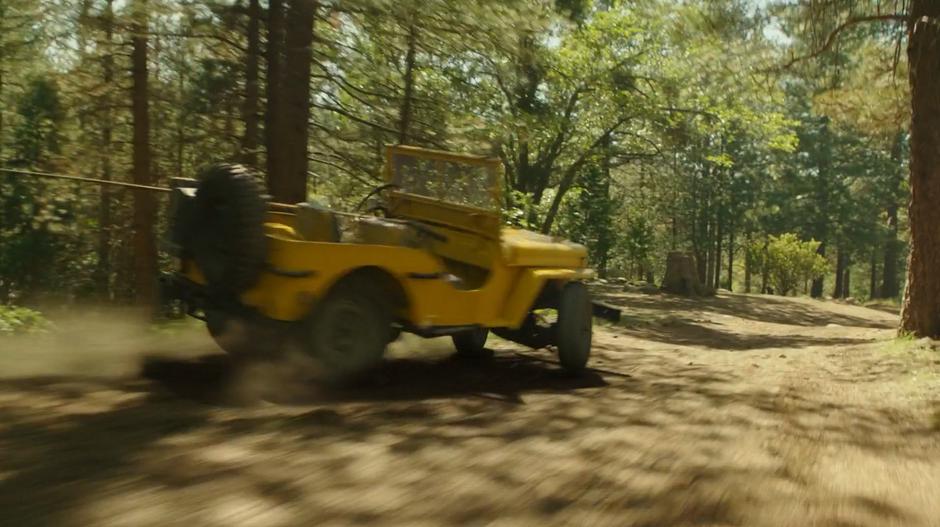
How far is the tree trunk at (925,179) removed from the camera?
9984mm

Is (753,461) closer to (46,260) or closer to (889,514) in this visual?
(889,514)

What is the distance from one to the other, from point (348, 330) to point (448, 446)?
7.14 ft

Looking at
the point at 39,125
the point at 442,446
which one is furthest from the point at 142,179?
the point at 442,446

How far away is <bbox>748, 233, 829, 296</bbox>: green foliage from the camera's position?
119 feet

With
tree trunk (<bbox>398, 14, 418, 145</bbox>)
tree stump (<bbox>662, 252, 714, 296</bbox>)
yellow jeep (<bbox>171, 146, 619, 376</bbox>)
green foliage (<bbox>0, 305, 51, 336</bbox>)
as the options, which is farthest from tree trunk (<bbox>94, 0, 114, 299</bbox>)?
tree stump (<bbox>662, 252, 714, 296</bbox>)

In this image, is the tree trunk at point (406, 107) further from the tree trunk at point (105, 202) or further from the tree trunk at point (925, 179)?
the tree trunk at point (925, 179)

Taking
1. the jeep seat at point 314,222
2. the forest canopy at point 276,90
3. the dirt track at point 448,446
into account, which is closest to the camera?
the dirt track at point 448,446

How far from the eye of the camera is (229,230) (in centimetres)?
568

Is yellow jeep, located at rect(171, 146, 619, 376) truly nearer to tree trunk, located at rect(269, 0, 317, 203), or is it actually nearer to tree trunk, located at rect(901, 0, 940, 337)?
tree trunk, located at rect(269, 0, 317, 203)

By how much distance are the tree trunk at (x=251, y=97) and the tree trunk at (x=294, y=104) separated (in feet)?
4.46

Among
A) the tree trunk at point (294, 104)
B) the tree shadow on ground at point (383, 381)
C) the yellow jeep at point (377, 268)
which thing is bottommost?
the tree shadow on ground at point (383, 381)

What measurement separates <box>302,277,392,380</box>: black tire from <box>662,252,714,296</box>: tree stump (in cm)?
2157

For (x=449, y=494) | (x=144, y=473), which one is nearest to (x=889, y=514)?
(x=449, y=494)

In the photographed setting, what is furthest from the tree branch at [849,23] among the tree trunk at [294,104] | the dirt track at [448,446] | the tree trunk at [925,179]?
the tree trunk at [294,104]
